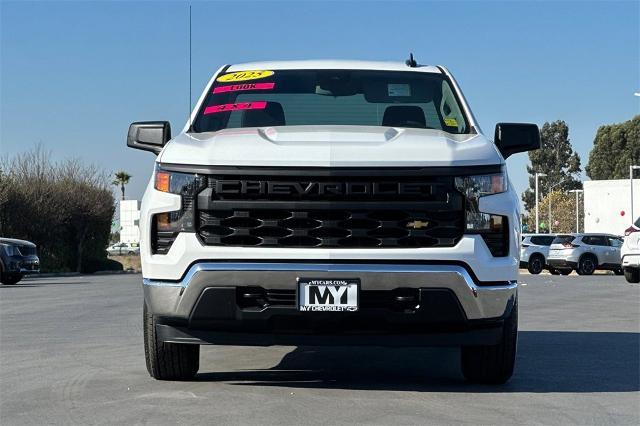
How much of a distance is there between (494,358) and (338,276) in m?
1.28

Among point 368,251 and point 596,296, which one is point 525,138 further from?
point 596,296

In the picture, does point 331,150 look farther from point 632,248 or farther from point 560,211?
point 560,211

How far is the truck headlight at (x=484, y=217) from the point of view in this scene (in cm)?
→ 602

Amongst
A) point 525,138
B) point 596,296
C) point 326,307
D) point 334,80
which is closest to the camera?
point 326,307

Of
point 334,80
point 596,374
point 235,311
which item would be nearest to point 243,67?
point 334,80

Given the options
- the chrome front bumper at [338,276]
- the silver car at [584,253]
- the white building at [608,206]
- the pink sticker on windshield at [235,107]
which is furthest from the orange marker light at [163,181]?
the white building at [608,206]

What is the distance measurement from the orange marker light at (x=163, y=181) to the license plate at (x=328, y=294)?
38.8 inches

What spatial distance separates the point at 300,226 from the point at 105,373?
2.13 metres

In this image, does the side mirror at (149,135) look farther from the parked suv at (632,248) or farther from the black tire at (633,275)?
the black tire at (633,275)

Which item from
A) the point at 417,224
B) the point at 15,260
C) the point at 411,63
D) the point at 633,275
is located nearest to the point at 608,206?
the point at 633,275

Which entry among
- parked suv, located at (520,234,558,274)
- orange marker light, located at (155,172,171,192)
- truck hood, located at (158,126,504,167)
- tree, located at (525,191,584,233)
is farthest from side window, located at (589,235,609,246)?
tree, located at (525,191,584,233)

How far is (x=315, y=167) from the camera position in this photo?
235 inches

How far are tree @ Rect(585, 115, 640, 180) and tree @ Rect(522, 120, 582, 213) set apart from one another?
9.63m

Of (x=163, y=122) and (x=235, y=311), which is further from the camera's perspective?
(x=163, y=122)
